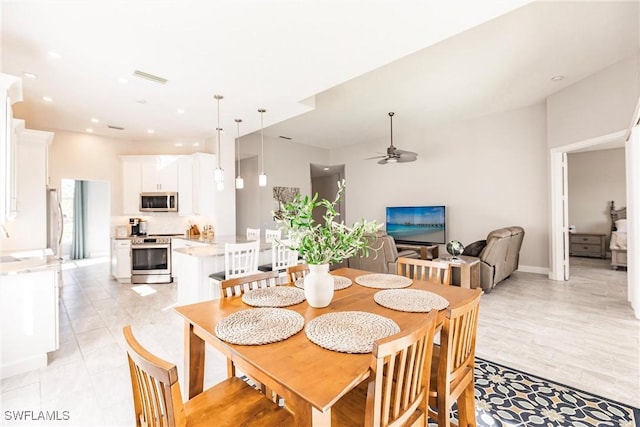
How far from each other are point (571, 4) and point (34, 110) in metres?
6.70

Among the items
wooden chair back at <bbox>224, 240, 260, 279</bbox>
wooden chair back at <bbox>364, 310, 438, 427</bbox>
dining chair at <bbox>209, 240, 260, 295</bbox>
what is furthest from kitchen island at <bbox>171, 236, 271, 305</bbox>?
wooden chair back at <bbox>364, 310, 438, 427</bbox>

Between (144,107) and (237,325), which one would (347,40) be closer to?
(237,325)

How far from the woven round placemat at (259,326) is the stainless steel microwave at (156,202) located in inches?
197

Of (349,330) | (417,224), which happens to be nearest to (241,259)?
(349,330)

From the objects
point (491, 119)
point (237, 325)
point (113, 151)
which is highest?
point (491, 119)

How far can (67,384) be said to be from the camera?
2.21m

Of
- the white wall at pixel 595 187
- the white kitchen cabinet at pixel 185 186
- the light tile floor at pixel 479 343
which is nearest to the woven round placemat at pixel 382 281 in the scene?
the light tile floor at pixel 479 343

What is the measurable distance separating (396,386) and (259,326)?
2.04 feet

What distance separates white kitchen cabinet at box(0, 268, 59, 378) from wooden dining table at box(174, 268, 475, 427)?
1.83 meters

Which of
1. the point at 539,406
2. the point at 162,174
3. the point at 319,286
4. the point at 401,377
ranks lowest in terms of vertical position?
the point at 539,406

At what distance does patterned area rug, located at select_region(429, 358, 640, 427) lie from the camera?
69.1 inches

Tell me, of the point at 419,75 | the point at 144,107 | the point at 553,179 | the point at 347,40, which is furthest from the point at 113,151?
the point at 553,179

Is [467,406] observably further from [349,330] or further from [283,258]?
[283,258]

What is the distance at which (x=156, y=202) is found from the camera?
5770 millimetres
